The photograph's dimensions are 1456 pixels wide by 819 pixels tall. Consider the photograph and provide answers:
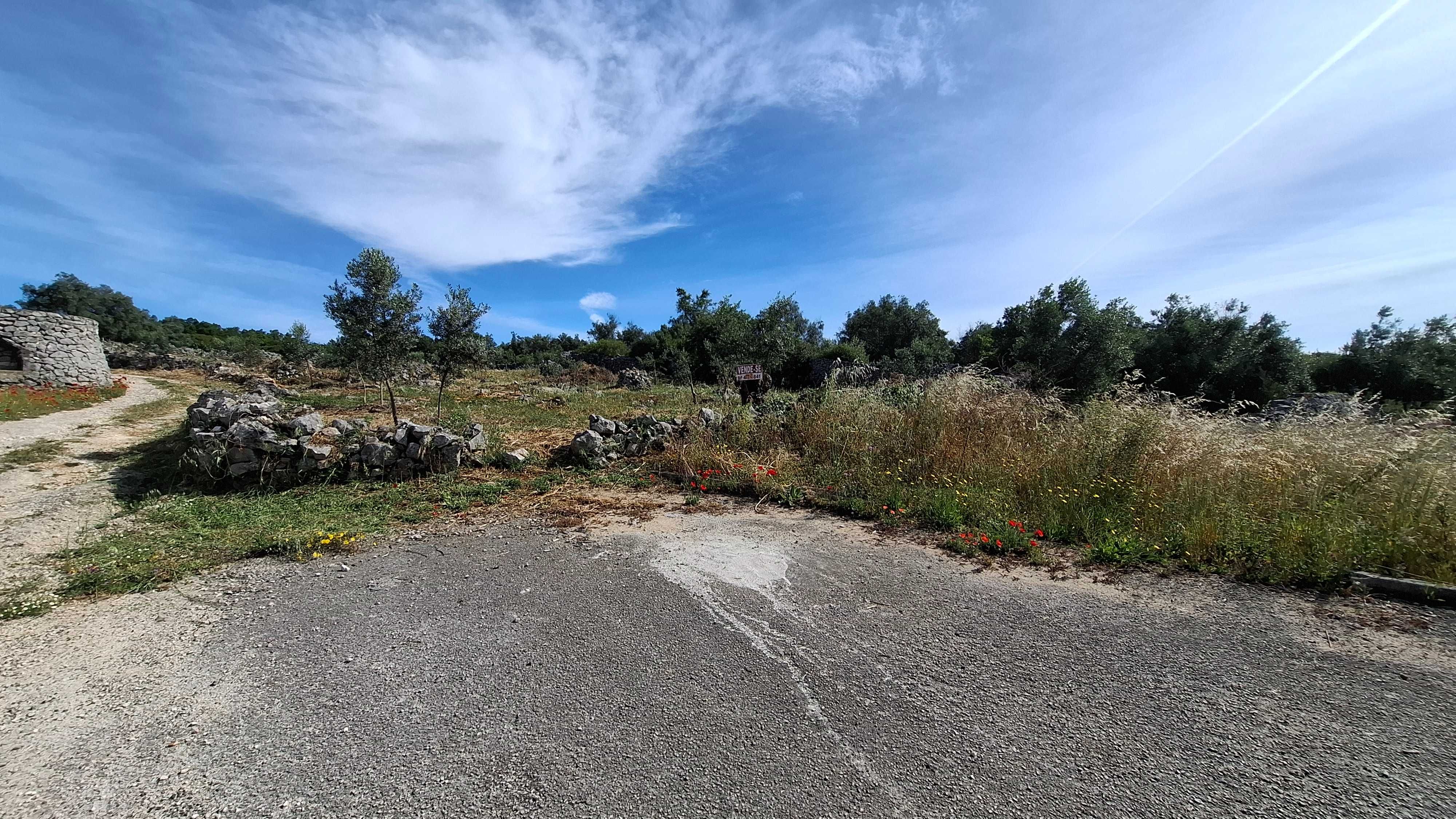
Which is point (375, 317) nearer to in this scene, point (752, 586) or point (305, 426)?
point (305, 426)

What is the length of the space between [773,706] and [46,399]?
23.1m

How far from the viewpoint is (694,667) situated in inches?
111

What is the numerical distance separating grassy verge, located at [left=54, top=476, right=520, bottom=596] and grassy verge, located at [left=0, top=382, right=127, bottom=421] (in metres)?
11.7

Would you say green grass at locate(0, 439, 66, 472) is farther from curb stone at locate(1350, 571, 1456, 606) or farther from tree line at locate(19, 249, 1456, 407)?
curb stone at locate(1350, 571, 1456, 606)

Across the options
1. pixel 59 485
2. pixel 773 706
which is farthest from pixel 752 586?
pixel 59 485

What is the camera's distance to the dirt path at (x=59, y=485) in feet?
14.8

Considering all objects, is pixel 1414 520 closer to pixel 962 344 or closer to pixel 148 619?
pixel 148 619

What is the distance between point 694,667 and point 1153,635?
287cm

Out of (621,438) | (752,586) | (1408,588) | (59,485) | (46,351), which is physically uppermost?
(46,351)

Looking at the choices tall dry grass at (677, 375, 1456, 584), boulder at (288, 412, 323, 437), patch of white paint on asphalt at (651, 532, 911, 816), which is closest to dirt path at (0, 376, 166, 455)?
boulder at (288, 412, 323, 437)

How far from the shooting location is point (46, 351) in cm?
1816

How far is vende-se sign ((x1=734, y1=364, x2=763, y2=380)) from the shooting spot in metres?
12.2

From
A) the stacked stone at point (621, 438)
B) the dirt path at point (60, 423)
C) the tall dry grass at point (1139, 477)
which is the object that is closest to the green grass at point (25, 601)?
the stacked stone at point (621, 438)

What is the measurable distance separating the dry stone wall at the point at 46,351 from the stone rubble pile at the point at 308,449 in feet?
61.5
